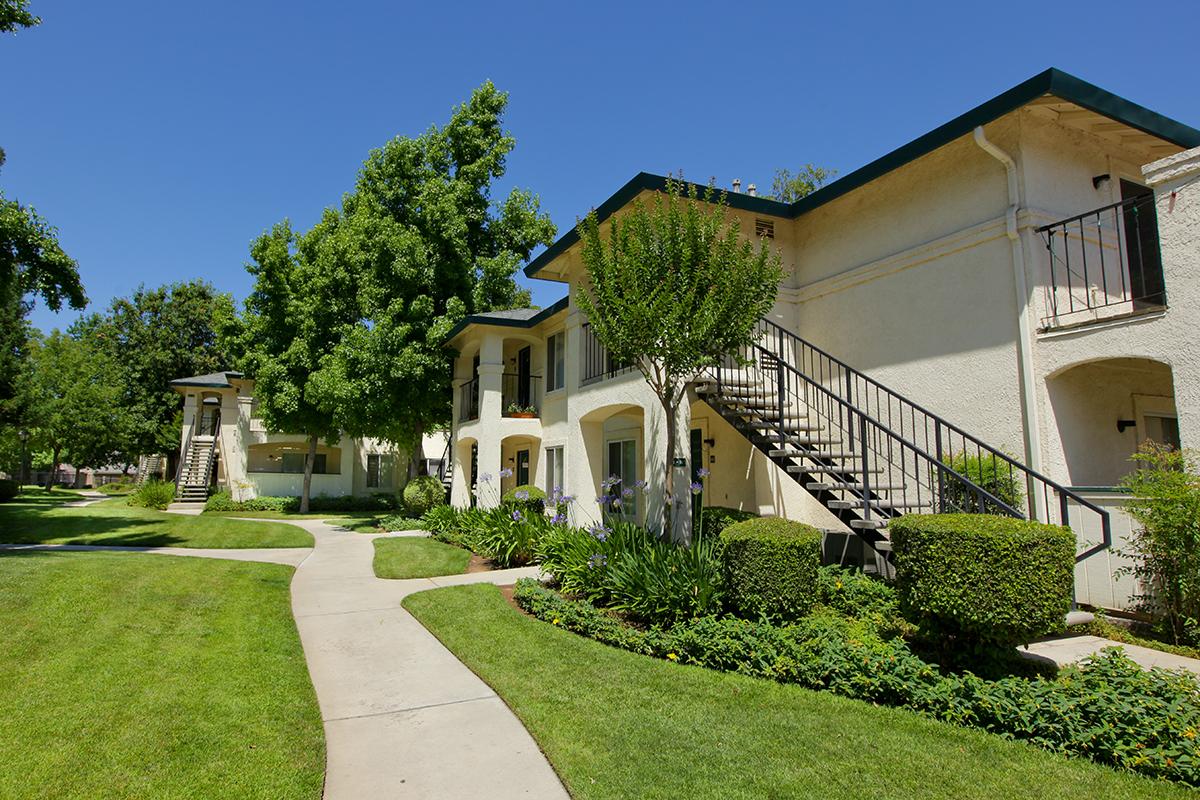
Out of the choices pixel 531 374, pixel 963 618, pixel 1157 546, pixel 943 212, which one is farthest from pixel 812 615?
pixel 531 374

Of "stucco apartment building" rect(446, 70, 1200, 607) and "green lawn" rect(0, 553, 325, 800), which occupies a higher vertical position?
"stucco apartment building" rect(446, 70, 1200, 607)

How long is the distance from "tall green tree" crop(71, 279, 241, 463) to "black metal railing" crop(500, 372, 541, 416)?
22655 millimetres

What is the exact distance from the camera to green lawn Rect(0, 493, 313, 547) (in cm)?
1490

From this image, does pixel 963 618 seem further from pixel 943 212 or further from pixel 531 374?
pixel 531 374

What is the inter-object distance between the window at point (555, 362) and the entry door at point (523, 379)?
1.59 metres

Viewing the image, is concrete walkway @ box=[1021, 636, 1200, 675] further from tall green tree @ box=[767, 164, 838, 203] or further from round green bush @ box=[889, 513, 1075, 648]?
tall green tree @ box=[767, 164, 838, 203]

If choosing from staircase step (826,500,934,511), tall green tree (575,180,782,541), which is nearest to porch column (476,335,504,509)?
tall green tree (575,180,782,541)

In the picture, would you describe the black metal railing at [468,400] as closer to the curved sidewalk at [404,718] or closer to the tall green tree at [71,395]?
the curved sidewalk at [404,718]

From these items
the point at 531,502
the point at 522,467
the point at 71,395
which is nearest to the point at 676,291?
the point at 531,502

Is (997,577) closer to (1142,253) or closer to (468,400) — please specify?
(1142,253)

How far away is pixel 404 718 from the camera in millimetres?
5004

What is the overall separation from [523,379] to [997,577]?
15020 millimetres

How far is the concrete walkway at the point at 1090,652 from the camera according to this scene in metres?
5.87

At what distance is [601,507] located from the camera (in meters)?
12.7
